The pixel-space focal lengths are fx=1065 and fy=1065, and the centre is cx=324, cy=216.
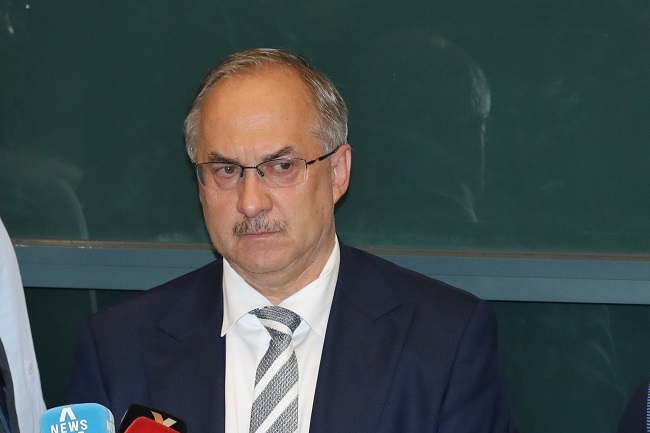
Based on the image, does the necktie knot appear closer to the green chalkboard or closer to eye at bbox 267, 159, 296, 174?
eye at bbox 267, 159, 296, 174

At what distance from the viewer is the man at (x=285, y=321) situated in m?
2.44

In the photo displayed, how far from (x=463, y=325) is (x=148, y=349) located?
2.49 feet

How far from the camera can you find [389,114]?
3.12 m

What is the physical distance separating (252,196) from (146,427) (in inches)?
29.9

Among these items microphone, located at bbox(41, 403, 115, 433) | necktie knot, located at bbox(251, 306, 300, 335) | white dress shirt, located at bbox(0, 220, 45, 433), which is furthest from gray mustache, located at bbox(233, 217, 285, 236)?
microphone, located at bbox(41, 403, 115, 433)

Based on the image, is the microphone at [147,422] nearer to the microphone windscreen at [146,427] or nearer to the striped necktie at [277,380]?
the microphone windscreen at [146,427]

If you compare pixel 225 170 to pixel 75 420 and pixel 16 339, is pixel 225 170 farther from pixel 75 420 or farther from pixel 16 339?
pixel 75 420

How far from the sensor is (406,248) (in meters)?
3.20

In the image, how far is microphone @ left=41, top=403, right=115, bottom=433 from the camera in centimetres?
167

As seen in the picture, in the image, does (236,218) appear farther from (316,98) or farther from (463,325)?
(463,325)

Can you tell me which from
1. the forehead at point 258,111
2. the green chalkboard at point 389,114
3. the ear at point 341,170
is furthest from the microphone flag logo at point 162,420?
the green chalkboard at point 389,114

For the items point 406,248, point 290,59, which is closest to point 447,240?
point 406,248

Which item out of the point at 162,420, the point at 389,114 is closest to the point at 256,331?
the point at 162,420

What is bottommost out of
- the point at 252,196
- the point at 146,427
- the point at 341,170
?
the point at 146,427
